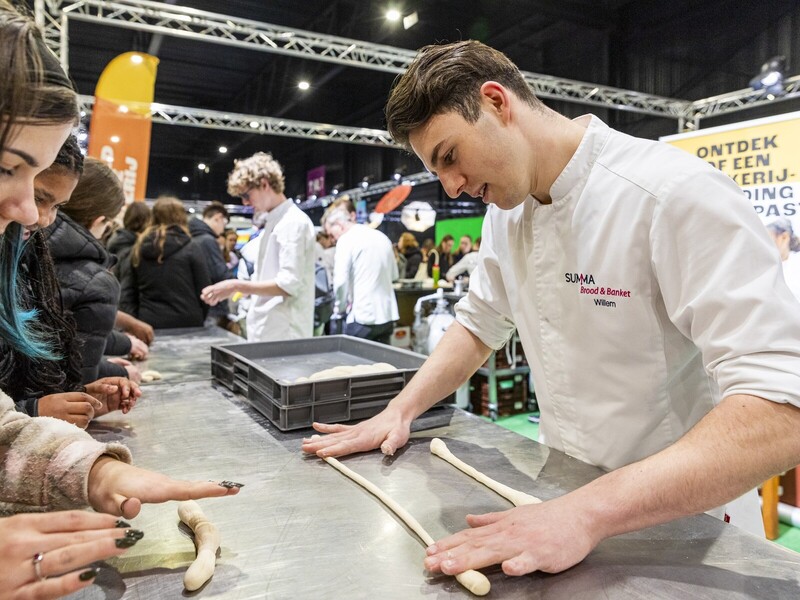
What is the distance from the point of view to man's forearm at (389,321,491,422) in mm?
1365

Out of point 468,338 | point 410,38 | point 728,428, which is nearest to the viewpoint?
point 728,428

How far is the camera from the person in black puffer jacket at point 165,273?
339 cm

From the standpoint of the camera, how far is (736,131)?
3193 millimetres

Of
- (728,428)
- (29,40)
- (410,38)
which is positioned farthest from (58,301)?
(410,38)

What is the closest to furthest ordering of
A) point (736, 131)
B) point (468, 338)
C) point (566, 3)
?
point (468, 338)
point (736, 131)
point (566, 3)

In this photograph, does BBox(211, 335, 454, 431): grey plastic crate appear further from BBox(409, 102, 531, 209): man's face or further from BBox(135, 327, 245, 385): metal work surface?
BBox(409, 102, 531, 209): man's face

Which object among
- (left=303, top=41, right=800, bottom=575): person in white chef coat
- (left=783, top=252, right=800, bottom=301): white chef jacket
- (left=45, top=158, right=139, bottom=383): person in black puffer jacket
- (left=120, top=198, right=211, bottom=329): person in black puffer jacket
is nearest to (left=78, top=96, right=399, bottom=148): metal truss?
(left=120, top=198, right=211, bottom=329): person in black puffer jacket

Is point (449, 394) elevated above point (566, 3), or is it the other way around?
point (566, 3)

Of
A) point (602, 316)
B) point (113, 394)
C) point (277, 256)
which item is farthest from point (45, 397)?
point (277, 256)

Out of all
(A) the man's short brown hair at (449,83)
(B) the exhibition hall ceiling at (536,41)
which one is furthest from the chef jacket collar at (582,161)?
(B) the exhibition hall ceiling at (536,41)

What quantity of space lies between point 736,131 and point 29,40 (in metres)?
3.57

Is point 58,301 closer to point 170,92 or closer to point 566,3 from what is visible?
Result: point 566,3

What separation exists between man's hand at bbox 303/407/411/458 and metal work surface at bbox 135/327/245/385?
98cm

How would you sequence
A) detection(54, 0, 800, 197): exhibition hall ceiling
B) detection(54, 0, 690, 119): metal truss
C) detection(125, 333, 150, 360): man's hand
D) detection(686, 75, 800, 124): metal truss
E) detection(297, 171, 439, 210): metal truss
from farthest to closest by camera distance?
1. detection(297, 171, 439, 210): metal truss
2. detection(54, 0, 800, 197): exhibition hall ceiling
3. detection(686, 75, 800, 124): metal truss
4. detection(54, 0, 690, 119): metal truss
5. detection(125, 333, 150, 360): man's hand
